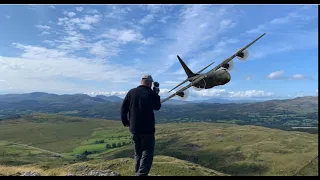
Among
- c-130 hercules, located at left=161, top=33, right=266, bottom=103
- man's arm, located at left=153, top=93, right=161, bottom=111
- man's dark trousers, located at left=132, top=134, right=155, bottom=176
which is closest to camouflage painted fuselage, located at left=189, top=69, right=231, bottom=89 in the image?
c-130 hercules, located at left=161, top=33, right=266, bottom=103

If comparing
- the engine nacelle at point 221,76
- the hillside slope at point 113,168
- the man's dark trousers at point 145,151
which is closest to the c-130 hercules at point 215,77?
the engine nacelle at point 221,76

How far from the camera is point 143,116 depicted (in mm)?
11547

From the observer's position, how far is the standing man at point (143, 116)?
37.9 ft

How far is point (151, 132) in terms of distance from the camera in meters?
11.7

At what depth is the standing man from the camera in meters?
11.5

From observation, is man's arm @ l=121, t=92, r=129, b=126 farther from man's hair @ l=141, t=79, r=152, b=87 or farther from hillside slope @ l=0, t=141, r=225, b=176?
hillside slope @ l=0, t=141, r=225, b=176

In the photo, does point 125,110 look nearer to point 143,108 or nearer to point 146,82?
point 143,108

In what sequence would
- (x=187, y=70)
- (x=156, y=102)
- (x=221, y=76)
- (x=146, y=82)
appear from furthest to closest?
(x=187, y=70) → (x=221, y=76) → (x=146, y=82) → (x=156, y=102)

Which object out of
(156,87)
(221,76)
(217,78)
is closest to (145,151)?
(156,87)

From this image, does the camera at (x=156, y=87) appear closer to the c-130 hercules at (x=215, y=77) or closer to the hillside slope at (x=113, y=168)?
the c-130 hercules at (x=215, y=77)
